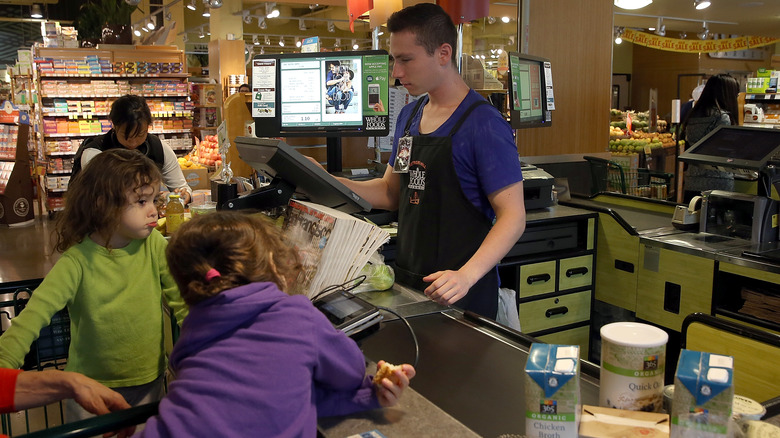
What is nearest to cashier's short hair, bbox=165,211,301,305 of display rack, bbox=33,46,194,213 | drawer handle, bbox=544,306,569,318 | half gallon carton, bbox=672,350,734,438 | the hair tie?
the hair tie

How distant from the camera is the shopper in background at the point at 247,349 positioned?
39.3 inches

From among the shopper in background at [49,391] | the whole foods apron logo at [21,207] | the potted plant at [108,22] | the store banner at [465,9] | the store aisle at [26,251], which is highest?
the potted plant at [108,22]

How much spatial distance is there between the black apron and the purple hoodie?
3.41ft

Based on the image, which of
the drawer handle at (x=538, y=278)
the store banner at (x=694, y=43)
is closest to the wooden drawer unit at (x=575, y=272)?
the drawer handle at (x=538, y=278)

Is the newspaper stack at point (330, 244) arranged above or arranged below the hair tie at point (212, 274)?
below

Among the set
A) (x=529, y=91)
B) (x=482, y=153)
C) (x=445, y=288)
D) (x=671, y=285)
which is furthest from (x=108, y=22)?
(x=445, y=288)

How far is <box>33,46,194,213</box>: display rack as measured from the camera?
28.8 ft

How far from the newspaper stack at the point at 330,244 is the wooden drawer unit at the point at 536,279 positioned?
1.82m

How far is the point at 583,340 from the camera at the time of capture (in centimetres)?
378

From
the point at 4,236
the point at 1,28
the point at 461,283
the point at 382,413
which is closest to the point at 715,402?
the point at 382,413

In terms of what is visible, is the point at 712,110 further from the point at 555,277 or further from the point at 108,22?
the point at 108,22

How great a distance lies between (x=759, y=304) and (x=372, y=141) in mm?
2255

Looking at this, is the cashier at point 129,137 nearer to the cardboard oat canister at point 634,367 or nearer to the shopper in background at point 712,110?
the cardboard oat canister at point 634,367

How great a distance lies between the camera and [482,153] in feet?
6.61
